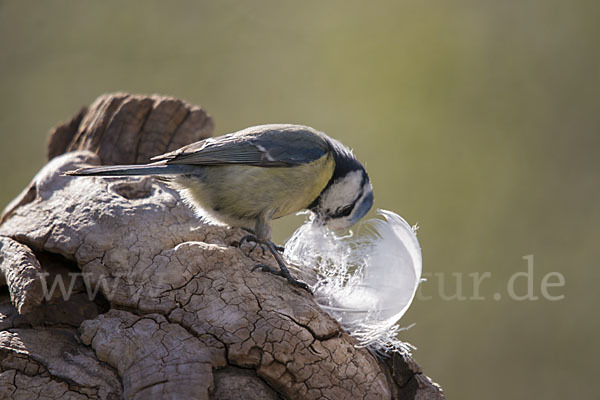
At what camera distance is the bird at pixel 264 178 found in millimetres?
2041

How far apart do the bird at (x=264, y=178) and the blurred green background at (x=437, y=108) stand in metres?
1.44

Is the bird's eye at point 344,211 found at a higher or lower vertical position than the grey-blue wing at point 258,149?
lower

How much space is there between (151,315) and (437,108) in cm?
269

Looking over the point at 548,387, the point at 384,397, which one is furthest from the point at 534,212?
the point at 384,397

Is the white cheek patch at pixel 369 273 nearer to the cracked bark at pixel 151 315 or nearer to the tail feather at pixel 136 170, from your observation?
the cracked bark at pixel 151 315

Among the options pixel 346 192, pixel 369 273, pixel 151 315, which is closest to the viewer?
pixel 151 315

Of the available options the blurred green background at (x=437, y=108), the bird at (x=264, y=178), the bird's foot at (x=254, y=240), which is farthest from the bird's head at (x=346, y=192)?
the blurred green background at (x=437, y=108)

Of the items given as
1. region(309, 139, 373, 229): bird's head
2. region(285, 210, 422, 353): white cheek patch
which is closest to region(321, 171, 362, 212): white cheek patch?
region(309, 139, 373, 229): bird's head

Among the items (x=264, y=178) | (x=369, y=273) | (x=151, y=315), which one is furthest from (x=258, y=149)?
(x=151, y=315)

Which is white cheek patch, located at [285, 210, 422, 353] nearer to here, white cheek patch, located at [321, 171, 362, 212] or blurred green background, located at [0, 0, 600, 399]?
white cheek patch, located at [321, 171, 362, 212]

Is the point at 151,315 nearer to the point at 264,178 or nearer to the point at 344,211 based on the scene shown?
the point at 264,178

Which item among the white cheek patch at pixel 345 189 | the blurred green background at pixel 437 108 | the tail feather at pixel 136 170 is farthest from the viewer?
the blurred green background at pixel 437 108

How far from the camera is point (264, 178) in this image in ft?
6.78

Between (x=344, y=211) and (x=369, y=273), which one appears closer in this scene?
(x=369, y=273)
